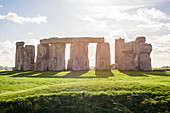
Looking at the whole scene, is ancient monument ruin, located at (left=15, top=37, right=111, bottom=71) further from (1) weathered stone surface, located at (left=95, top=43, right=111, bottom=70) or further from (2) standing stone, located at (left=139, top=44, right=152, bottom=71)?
(2) standing stone, located at (left=139, top=44, right=152, bottom=71)

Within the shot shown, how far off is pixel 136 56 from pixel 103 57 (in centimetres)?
523

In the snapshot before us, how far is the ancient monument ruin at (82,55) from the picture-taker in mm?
26422

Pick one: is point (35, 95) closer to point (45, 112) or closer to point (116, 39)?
point (45, 112)

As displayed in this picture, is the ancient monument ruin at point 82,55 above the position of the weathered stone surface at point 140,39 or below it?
below

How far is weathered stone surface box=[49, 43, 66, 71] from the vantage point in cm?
2992

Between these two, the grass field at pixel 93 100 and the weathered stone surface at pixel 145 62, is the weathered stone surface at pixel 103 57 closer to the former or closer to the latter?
the weathered stone surface at pixel 145 62

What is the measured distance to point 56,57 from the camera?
1179 inches

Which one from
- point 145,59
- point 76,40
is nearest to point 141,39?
point 145,59

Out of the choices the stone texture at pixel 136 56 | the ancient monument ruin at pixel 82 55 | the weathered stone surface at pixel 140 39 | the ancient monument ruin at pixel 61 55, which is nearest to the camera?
the stone texture at pixel 136 56

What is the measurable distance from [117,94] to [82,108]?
7.73ft

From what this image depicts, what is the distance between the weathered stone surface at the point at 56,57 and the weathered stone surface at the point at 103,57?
6.42 m

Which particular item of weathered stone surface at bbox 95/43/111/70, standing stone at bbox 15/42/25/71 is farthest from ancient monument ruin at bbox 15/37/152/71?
standing stone at bbox 15/42/25/71

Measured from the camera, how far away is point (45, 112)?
368 inches

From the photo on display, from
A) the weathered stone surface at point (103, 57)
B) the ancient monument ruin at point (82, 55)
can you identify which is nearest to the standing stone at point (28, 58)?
the ancient monument ruin at point (82, 55)
